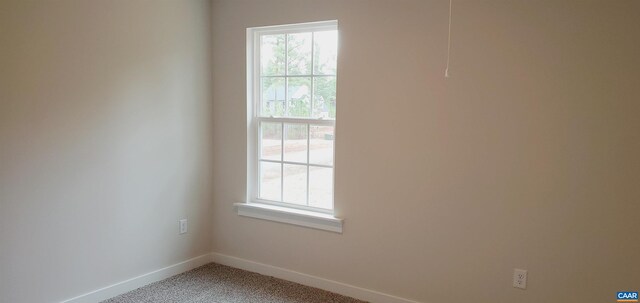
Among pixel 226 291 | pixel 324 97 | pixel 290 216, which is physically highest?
pixel 324 97

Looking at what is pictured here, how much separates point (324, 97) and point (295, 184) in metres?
0.72

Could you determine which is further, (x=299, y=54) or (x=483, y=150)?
(x=299, y=54)

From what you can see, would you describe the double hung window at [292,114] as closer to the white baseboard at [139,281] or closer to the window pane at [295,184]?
the window pane at [295,184]

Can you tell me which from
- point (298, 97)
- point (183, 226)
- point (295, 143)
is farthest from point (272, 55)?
point (183, 226)

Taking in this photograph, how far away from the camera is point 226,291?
3.17m

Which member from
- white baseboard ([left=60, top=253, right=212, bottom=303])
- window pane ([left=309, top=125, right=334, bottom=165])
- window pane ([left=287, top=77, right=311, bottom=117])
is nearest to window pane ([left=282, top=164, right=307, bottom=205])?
window pane ([left=309, top=125, right=334, bottom=165])

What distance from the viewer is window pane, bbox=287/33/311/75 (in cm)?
327

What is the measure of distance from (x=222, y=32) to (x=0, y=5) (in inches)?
59.7

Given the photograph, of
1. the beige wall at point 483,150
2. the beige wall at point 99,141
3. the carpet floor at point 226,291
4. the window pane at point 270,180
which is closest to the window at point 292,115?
the window pane at point 270,180

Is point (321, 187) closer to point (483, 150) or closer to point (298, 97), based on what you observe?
point (298, 97)

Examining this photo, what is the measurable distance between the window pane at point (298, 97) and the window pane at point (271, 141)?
0.17 m

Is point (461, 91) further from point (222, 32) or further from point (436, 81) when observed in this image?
point (222, 32)

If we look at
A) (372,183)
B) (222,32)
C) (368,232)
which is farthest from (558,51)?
(222,32)

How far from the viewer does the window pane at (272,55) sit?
341cm
